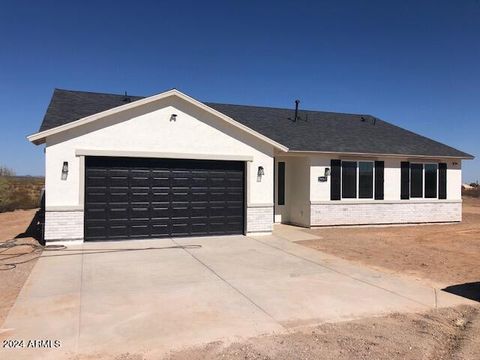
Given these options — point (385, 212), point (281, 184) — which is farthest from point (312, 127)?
point (385, 212)

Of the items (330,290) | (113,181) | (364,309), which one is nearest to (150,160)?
(113,181)

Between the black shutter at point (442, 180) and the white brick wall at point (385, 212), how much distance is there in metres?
0.36

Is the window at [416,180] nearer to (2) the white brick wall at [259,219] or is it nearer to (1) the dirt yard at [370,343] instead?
(2) the white brick wall at [259,219]

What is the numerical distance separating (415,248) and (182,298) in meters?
8.36

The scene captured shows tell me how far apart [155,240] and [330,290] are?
6.97m

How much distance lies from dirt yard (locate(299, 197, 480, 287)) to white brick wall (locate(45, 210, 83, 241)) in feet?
22.3

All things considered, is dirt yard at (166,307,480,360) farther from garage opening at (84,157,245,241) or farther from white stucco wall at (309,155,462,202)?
white stucco wall at (309,155,462,202)

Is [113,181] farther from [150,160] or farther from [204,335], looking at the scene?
[204,335]

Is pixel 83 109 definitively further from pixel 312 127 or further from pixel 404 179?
pixel 404 179

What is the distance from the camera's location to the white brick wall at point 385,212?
16.8 meters

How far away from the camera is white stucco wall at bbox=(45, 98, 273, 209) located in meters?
12.1

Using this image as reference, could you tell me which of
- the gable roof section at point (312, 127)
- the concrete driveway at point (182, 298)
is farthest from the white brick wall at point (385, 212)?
the concrete driveway at point (182, 298)

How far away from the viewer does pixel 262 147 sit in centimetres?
1472

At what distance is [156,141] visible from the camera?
13.2 m
